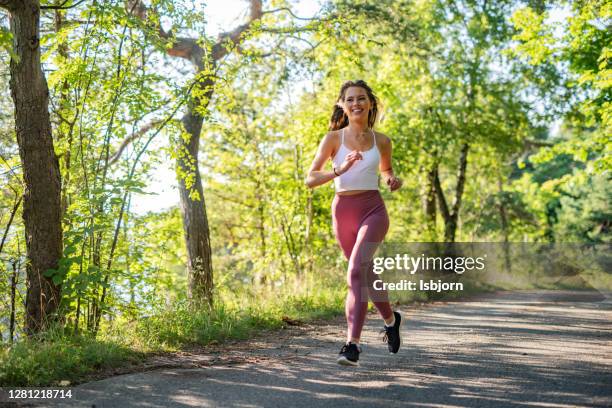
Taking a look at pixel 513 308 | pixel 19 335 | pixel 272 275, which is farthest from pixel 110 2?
pixel 272 275

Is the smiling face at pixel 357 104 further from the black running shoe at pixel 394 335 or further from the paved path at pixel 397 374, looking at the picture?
the paved path at pixel 397 374

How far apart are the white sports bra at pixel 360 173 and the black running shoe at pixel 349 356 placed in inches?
50.9

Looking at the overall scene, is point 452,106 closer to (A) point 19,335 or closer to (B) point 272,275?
(B) point 272,275

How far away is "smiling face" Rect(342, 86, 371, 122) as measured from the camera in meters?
5.64

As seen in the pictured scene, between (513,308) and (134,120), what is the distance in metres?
7.72

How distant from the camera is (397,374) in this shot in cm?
529

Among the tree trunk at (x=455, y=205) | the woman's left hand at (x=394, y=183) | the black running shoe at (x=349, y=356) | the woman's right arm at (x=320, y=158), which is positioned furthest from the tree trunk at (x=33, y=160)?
the tree trunk at (x=455, y=205)

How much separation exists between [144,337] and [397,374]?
9.26 feet

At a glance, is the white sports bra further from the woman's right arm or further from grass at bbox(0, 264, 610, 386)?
Result: grass at bbox(0, 264, 610, 386)

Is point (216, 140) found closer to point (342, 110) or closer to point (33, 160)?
point (33, 160)

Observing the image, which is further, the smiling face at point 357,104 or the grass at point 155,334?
the smiling face at point 357,104

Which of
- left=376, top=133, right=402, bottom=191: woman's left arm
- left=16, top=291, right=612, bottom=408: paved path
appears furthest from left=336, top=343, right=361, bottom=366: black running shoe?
left=376, top=133, right=402, bottom=191: woman's left arm

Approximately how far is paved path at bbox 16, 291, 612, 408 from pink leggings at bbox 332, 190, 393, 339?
536 mm

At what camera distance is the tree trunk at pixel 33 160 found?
6.96 metres
